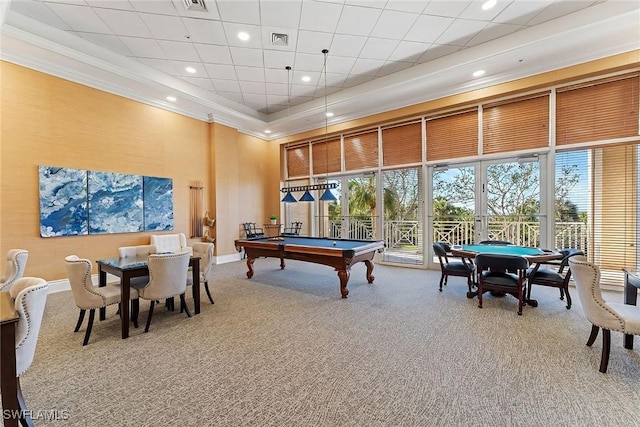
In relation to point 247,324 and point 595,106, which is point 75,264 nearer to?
point 247,324

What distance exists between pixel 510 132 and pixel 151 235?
811 centimetres

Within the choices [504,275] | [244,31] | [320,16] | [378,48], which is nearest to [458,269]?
[504,275]

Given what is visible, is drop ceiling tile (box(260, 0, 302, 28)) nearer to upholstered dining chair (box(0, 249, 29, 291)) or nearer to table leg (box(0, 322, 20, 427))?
table leg (box(0, 322, 20, 427))

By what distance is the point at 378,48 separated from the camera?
195 inches

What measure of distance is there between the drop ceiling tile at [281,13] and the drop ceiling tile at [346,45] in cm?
82

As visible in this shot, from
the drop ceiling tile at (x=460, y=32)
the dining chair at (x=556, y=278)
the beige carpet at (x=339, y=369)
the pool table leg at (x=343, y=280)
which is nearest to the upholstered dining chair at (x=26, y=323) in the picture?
the beige carpet at (x=339, y=369)

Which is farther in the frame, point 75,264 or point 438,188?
point 438,188

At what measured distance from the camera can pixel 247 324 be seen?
3.25 metres

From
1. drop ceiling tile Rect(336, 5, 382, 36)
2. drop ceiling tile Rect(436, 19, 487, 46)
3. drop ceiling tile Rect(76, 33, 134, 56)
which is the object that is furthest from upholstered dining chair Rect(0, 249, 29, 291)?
drop ceiling tile Rect(436, 19, 487, 46)

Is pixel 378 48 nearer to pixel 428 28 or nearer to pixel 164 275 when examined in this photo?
pixel 428 28

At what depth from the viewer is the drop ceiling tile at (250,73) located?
18.2 ft

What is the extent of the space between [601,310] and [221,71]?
692cm

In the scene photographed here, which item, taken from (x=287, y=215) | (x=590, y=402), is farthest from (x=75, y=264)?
(x=287, y=215)

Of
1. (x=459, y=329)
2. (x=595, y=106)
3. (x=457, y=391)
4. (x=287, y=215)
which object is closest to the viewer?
(x=457, y=391)
